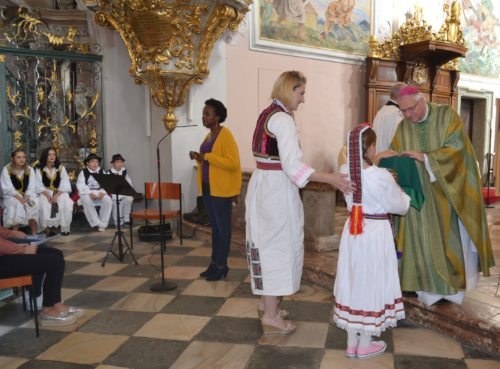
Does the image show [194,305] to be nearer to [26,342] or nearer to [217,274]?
[217,274]

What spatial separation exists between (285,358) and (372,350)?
53 centimetres

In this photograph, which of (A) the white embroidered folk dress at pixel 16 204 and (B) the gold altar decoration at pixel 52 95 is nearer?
(A) the white embroidered folk dress at pixel 16 204

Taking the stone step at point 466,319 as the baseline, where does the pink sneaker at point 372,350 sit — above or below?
below

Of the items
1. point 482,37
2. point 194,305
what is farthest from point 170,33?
point 482,37

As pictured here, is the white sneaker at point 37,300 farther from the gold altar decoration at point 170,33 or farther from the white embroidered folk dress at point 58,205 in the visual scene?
the gold altar decoration at point 170,33

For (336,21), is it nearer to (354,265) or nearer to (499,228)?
(499,228)

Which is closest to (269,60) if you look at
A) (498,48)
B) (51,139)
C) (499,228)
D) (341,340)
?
(51,139)

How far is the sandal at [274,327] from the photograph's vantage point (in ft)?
10.3

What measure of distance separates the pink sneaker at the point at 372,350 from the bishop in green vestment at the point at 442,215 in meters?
0.52

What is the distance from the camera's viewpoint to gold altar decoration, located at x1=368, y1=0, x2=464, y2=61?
8281 millimetres

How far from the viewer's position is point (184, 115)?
659 cm

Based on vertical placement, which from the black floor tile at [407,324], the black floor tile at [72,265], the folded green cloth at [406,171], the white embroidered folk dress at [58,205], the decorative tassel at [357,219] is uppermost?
the folded green cloth at [406,171]

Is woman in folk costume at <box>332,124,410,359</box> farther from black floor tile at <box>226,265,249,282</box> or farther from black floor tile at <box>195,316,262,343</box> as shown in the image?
black floor tile at <box>226,265,249,282</box>

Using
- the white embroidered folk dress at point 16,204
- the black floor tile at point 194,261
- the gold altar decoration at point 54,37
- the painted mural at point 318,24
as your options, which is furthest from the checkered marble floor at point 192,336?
the painted mural at point 318,24
